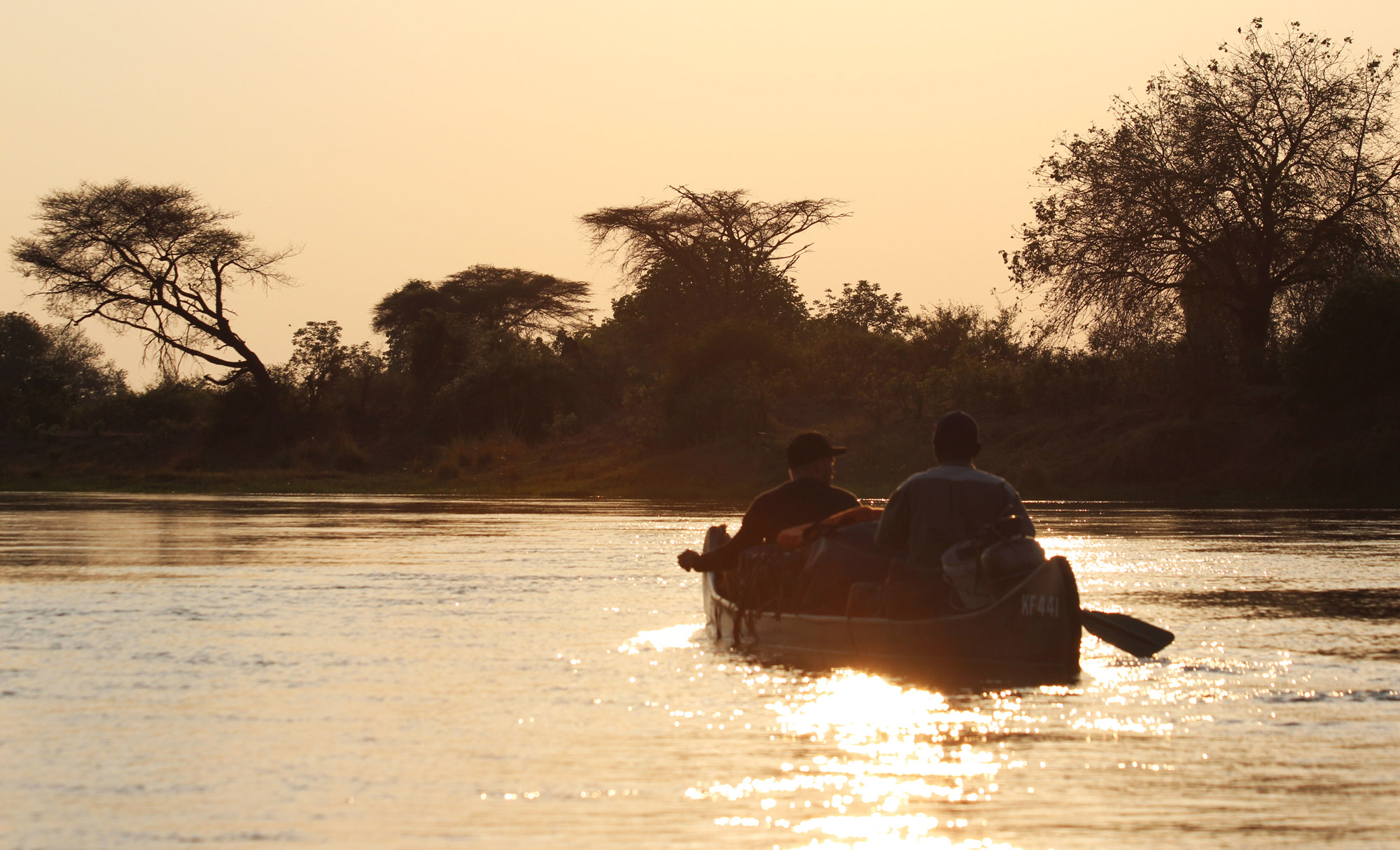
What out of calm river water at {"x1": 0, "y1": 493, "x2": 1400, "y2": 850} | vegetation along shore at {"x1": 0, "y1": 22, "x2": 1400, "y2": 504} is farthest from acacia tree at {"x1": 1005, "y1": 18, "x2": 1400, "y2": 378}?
calm river water at {"x1": 0, "y1": 493, "x2": 1400, "y2": 850}

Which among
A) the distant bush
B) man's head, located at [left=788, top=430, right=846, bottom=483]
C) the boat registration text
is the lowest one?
the boat registration text

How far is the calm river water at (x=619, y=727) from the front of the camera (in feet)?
17.6

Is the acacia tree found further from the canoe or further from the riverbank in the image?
the canoe

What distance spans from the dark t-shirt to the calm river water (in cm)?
74

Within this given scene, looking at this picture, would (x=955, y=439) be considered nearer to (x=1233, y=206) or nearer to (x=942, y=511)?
(x=942, y=511)

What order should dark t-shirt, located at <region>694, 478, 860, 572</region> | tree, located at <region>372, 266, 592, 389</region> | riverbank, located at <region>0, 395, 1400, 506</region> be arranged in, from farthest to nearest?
tree, located at <region>372, 266, 592, 389</region>
riverbank, located at <region>0, 395, 1400, 506</region>
dark t-shirt, located at <region>694, 478, 860, 572</region>

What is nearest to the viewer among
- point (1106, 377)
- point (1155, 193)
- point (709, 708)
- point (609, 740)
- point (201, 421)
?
point (609, 740)

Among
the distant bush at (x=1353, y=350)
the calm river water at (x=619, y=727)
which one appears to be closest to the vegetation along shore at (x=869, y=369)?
the distant bush at (x=1353, y=350)

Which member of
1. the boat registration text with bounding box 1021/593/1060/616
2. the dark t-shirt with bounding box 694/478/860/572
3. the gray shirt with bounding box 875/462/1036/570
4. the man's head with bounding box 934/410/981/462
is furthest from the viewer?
the dark t-shirt with bounding box 694/478/860/572

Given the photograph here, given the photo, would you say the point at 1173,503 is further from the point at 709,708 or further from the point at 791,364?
the point at 709,708

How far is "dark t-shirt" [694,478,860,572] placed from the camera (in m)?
10.6

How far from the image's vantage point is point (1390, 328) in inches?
1296

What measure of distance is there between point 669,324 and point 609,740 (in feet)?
179

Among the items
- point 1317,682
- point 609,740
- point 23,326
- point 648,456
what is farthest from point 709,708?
point 23,326
